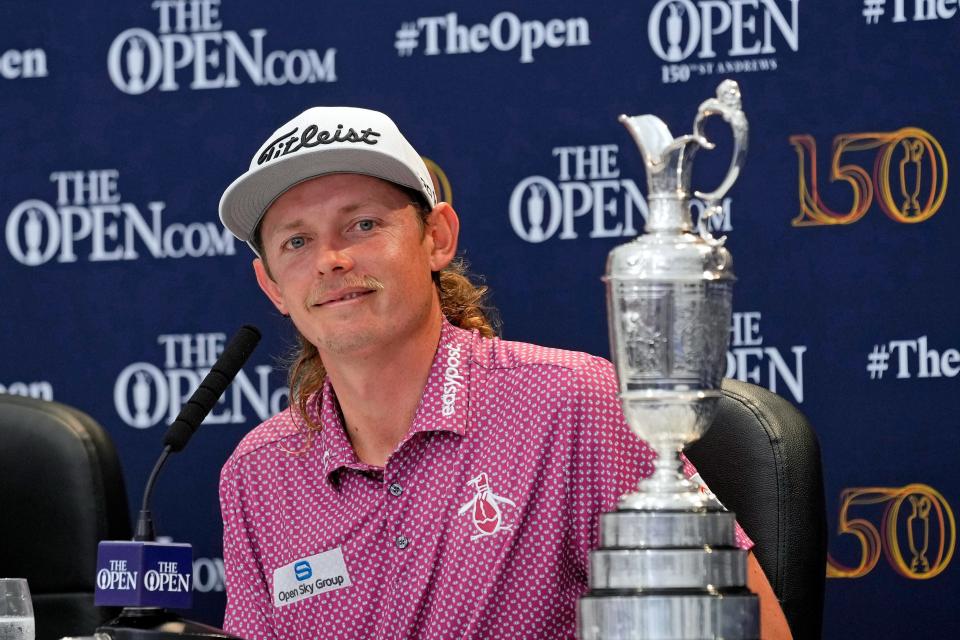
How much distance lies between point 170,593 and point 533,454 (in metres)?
0.54

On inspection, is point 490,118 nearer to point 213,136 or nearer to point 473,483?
point 213,136

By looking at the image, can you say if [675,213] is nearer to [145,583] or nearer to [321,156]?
[145,583]

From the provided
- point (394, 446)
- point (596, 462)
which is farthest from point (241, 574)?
point (596, 462)

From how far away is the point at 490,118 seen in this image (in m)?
2.93

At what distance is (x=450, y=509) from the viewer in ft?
6.57

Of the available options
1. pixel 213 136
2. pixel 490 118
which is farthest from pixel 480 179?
pixel 213 136

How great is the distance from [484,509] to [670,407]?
78 cm

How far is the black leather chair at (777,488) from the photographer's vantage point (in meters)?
1.98

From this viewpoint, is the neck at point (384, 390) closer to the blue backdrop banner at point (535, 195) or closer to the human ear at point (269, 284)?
the human ear at point (269, 284)

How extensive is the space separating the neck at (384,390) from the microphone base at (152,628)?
20.8 inches

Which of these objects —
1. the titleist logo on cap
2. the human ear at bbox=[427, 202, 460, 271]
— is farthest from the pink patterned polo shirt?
the titleist logo on cap

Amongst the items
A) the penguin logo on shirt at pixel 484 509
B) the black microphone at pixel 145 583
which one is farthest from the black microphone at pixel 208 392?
the penguin logo on shirt at pixel 484 509

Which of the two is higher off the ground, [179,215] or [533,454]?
[179,215]

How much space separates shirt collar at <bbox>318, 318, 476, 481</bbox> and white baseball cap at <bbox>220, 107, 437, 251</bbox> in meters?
0.24
